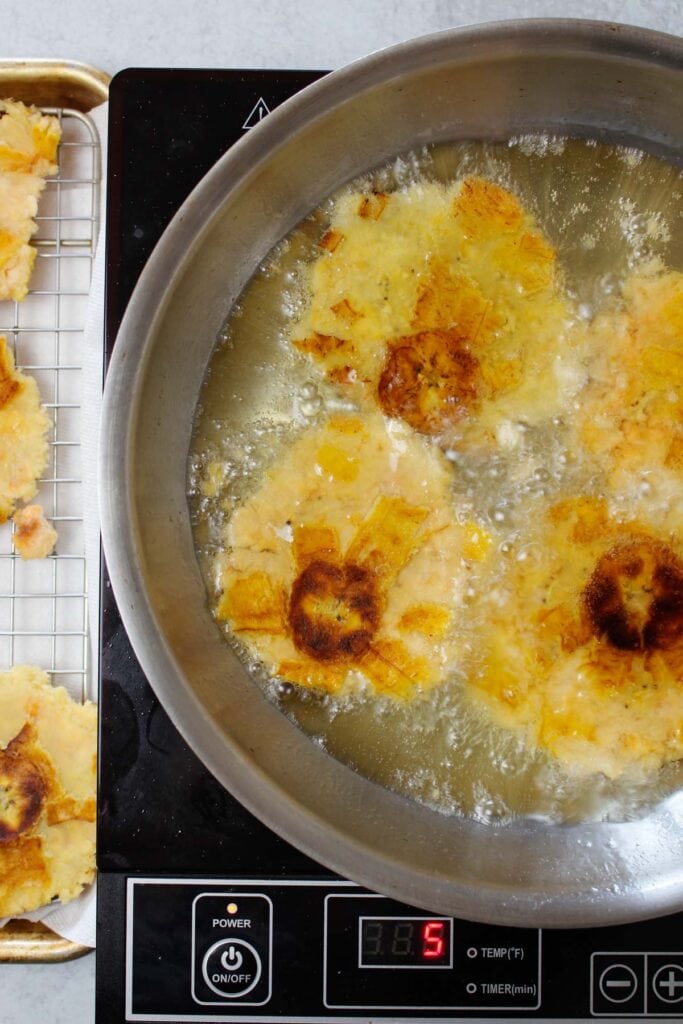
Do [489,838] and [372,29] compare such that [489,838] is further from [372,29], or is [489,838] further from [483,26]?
[372,29]

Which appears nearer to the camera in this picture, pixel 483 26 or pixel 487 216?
pixel 483 26

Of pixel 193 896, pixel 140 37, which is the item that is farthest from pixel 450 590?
pixel 140 37

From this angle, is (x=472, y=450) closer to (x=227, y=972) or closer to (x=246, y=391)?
(x=246, y=391)

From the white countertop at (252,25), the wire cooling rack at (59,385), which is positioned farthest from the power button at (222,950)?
the white countertop at (252,25)

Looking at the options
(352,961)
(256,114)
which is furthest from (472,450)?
(352,961)

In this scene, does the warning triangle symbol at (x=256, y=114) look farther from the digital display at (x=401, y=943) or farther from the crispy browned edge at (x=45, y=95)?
the digital display at (x=401, y=943)
